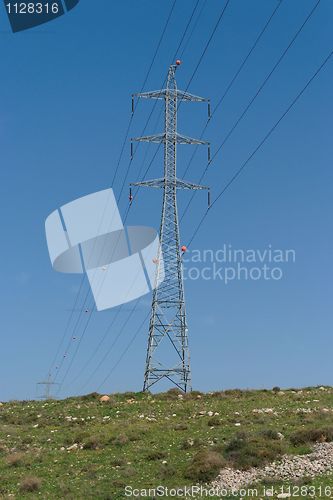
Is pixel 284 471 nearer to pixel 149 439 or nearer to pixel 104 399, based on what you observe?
pixel 149 439

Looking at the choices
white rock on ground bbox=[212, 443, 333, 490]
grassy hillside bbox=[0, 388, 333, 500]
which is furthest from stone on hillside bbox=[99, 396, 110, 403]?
white rock on ground bbox=[212, 443, 333, 490]

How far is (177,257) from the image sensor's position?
138 ft

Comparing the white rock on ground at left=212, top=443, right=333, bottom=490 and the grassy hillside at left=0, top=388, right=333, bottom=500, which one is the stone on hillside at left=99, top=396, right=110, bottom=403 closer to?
the grassy hillside at left=0, top=388, right=333, bottom=500

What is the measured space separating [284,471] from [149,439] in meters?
8.33

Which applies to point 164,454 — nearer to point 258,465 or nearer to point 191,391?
point 258,465

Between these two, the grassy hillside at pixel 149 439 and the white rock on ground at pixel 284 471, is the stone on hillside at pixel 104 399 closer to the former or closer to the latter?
the grassy hillside at pixel 149 439

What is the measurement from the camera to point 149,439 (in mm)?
27906

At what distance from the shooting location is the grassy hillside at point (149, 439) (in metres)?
22.1

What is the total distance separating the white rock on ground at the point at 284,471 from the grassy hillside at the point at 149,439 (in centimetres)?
41

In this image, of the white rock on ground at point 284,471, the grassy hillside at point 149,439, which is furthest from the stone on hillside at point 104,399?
the white rock on ground at point 284,471

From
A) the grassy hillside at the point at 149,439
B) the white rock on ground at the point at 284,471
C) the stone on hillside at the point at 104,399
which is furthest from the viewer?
the stone on hillside at the point at 104,399

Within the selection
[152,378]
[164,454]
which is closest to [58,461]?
[164,454]

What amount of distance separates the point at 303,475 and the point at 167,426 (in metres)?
10.7

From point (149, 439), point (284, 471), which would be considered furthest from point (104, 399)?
point (284, 471)
